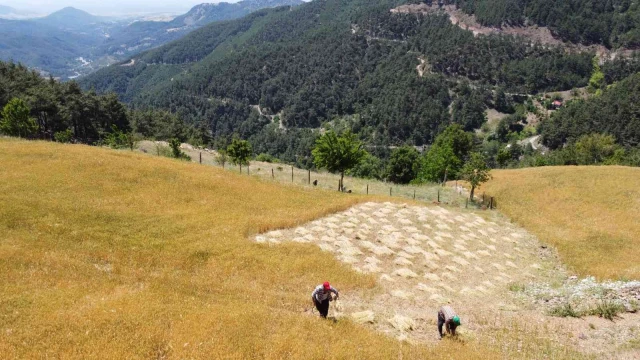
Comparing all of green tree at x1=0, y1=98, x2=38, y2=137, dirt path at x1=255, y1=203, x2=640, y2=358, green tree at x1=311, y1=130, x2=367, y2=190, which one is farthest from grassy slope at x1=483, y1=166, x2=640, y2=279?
green tree at x1=0, y1=98, x2=38, y2=137

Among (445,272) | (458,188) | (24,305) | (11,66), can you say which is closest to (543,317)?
(445,272)

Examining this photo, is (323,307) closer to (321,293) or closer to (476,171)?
(321,293)

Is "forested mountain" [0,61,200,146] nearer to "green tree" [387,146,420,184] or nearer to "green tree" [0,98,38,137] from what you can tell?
"green tree" [0,98,38,137]

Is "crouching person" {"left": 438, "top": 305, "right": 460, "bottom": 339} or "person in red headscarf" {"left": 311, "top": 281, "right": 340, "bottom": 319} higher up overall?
"person in red headscarf" {"left": 311, "top": 281, "right": 340, "bottom": 319}

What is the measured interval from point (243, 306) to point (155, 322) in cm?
451

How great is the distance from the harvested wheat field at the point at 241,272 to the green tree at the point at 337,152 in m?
12.7

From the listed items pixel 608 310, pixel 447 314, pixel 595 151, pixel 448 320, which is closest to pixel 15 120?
pixel 447 314

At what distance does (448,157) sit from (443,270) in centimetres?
6492

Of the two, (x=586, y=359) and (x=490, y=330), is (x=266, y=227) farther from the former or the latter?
(x=586, y=359)

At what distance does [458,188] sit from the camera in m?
72.4

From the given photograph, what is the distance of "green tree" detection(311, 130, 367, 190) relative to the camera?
6216 cm

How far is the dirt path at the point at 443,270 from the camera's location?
22219 mm

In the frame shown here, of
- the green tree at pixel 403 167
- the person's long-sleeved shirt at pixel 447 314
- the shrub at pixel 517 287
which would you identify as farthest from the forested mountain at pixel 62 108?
the person's long-sleeved shirt at pixel 447 314

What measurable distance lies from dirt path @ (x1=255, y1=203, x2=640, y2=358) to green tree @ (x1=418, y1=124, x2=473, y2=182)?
41.8m
